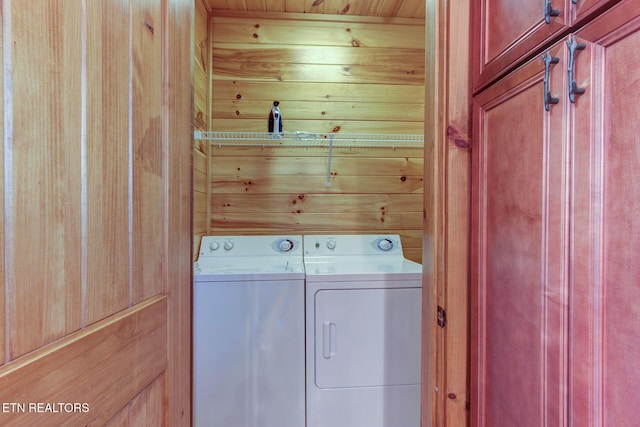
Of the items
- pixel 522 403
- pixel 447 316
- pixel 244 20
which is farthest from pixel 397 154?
pixel 522 403

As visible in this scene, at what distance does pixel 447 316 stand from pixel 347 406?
102cm

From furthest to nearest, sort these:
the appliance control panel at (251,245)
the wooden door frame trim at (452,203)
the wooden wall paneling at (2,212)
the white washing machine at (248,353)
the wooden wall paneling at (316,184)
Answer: the wooden wall paneling at (316,184), the appliance control panel at (251,245), the white washing machine at (248,353), the wooden door frame trim at (452,203), the wooden wall paneling at (2,212)

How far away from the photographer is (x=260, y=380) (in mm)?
1580

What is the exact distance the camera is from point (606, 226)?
1.65 feet

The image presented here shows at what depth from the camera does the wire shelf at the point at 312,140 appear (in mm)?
2094

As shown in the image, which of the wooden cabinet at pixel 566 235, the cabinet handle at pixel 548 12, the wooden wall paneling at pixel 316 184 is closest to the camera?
the wooden cabinet at pixel 566 235

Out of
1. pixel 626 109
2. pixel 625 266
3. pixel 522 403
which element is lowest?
pixel 522 403

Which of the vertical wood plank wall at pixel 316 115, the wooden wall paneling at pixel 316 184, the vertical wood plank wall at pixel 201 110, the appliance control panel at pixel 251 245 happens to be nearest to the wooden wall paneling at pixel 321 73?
the vertical wood plank wall at pixel 316 115

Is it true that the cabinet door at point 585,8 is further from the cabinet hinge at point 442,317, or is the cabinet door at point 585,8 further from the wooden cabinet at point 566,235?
the cabinet hinge at point 442,317

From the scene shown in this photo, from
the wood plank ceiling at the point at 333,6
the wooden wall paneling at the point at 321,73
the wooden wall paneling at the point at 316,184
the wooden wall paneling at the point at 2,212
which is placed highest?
the wood plank ceiling at the point at 333,6

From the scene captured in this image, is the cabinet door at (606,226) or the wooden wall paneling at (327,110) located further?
the wooden wall paneling at (327,110)

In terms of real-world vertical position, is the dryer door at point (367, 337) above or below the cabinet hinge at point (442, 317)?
below

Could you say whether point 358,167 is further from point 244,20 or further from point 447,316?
point 447,316

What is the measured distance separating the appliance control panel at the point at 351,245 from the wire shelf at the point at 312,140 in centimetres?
64
